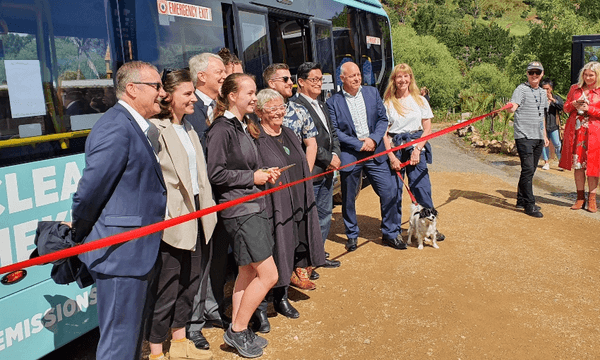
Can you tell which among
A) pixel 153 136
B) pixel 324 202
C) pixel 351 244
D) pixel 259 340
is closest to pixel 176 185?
pixel 153 136

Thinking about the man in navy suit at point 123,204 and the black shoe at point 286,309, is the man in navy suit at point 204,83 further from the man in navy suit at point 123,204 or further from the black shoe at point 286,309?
the black shoe at point 286,309

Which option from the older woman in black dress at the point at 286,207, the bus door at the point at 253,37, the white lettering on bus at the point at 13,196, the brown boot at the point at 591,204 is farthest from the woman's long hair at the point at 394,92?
the white lettering on bus at the point at 13,196

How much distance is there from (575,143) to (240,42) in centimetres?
499

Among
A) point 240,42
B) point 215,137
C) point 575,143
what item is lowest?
Answer: point 575,143

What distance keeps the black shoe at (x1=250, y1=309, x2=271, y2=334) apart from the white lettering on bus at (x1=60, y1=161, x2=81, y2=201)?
5.51 feet

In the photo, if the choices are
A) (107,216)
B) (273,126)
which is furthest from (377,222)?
(107,216)

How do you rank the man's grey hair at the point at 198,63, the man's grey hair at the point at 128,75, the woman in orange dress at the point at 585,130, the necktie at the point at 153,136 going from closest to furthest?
1. the man's grey hair at the point at 128,75
2. the necktie at the point at 153,136
3. the man's grey hair at the point at 198,63
4. the woman in orange dress at the point at 585,130

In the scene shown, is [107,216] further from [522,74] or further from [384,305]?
[522,74]

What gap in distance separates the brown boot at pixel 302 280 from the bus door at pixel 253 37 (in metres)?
2.06

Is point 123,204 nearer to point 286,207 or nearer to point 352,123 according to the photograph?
point 286,207

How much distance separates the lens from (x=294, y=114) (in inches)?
188

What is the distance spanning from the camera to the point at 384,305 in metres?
4.69

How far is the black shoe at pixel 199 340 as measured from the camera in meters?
3.88

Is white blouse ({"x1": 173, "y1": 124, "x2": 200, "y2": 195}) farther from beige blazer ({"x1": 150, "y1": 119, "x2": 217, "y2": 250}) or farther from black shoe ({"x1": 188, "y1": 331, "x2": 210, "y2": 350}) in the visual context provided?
black shoe ({"x1": 188, "y1": 331, "x2": 210, "y2": 350})
